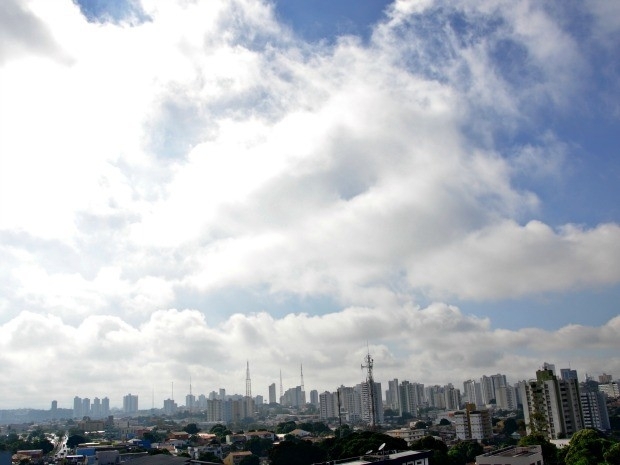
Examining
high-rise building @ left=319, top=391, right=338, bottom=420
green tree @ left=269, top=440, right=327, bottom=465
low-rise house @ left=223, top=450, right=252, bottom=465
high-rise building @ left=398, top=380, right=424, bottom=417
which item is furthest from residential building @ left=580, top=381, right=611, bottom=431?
high-rise building @ left=319, top=391, right=338, bottom=420

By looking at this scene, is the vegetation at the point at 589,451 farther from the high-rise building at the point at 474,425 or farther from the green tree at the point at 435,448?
the high-rise building at the point at 474,425

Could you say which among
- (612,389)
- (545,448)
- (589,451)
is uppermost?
(589,451)

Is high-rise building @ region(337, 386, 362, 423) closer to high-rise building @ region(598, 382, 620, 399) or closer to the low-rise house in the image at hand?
high-rise building @ region(598, 382, 620, 399)

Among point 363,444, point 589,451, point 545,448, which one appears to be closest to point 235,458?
point 363,444

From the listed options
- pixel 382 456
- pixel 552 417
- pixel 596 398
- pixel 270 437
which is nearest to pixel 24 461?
Result: pixel 270 437

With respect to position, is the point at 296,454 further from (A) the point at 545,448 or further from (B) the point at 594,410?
Answer: (B) the point at 594,410

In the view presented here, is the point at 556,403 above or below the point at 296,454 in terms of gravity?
above

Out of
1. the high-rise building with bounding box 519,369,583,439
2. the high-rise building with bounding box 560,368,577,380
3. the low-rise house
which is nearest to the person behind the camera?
the low-rise house

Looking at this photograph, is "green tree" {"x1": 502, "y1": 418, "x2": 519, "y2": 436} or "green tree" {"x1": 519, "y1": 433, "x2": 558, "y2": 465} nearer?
"green tree" {"x1": 519, "y1": 433, "x2": 558, "y2": 465}

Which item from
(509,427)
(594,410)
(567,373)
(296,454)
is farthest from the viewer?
(567,373)
